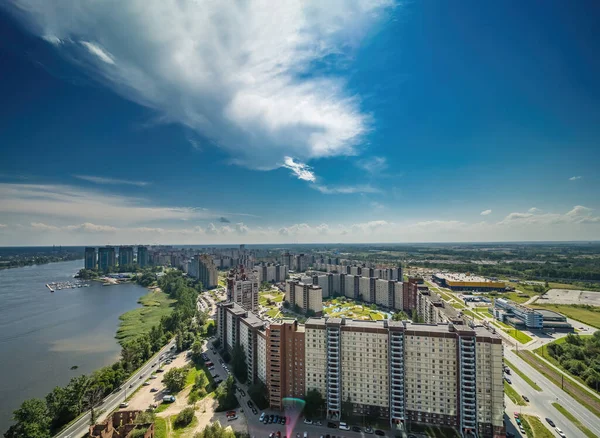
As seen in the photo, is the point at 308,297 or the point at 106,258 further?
the point at 106,258

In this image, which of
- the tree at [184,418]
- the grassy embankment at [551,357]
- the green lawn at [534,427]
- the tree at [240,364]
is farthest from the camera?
the tree at [240,364]

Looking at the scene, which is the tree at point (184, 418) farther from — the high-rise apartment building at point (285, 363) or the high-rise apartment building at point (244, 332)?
the high-rise apartment building at point (244, 332)

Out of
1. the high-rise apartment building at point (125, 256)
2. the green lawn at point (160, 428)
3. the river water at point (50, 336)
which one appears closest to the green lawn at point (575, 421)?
the green lawn at point (160, 428)

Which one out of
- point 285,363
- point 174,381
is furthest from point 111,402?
point 285,363

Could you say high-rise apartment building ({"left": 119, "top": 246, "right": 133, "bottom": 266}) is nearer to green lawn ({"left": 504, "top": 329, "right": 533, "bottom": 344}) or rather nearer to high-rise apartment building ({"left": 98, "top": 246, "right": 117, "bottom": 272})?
high-rise apartment building ({"left": 98, "top": 246, "right": 117, "bottom": 272})

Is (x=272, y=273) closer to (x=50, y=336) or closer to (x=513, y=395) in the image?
(x=50, y=336)

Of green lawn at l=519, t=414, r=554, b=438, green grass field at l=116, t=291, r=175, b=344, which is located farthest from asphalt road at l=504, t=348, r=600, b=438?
green grass field at l=116, t=291, r=175, b=344
